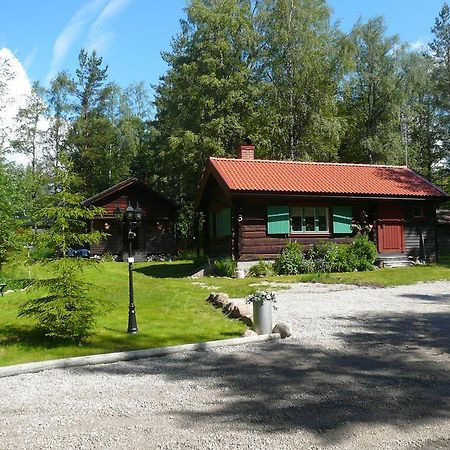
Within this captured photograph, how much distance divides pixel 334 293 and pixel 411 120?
110 feet

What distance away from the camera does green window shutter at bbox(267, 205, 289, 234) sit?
1938 cm

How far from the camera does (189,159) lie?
30.8m

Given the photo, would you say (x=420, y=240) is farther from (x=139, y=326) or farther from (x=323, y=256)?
(x=139, y=326)

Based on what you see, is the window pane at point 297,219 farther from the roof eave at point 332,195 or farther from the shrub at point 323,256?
the shrub at point 323,256

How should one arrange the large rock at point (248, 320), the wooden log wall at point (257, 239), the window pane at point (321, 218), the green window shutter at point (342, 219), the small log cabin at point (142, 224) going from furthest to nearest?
1. the small log cabin at point (142, 224)
2. the window pane at point (321, 218)
3. the green window shutter at point (342, 219)
4. the wooden log wall at point (257, 239)
5. the large rock at point (248, 320)

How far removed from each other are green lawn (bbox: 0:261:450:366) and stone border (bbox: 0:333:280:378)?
0.45 meters

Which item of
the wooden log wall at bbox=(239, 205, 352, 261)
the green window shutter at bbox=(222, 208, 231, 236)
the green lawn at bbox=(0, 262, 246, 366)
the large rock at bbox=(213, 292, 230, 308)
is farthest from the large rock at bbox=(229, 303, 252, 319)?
the green window shutter at bbox=(222, 208, 231, 236)

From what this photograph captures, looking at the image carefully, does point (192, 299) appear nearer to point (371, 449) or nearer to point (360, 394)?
point (360, 394)

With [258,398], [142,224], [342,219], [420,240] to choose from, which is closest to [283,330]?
[258,398]

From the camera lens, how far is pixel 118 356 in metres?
7.14


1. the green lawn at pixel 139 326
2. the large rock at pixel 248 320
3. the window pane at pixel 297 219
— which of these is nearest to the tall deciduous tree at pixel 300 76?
the window pane at pixel 297 219

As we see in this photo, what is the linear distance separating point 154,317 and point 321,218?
12.0 metres

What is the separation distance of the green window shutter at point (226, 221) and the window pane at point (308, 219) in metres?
3.06

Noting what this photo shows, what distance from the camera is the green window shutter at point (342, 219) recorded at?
20312mm
